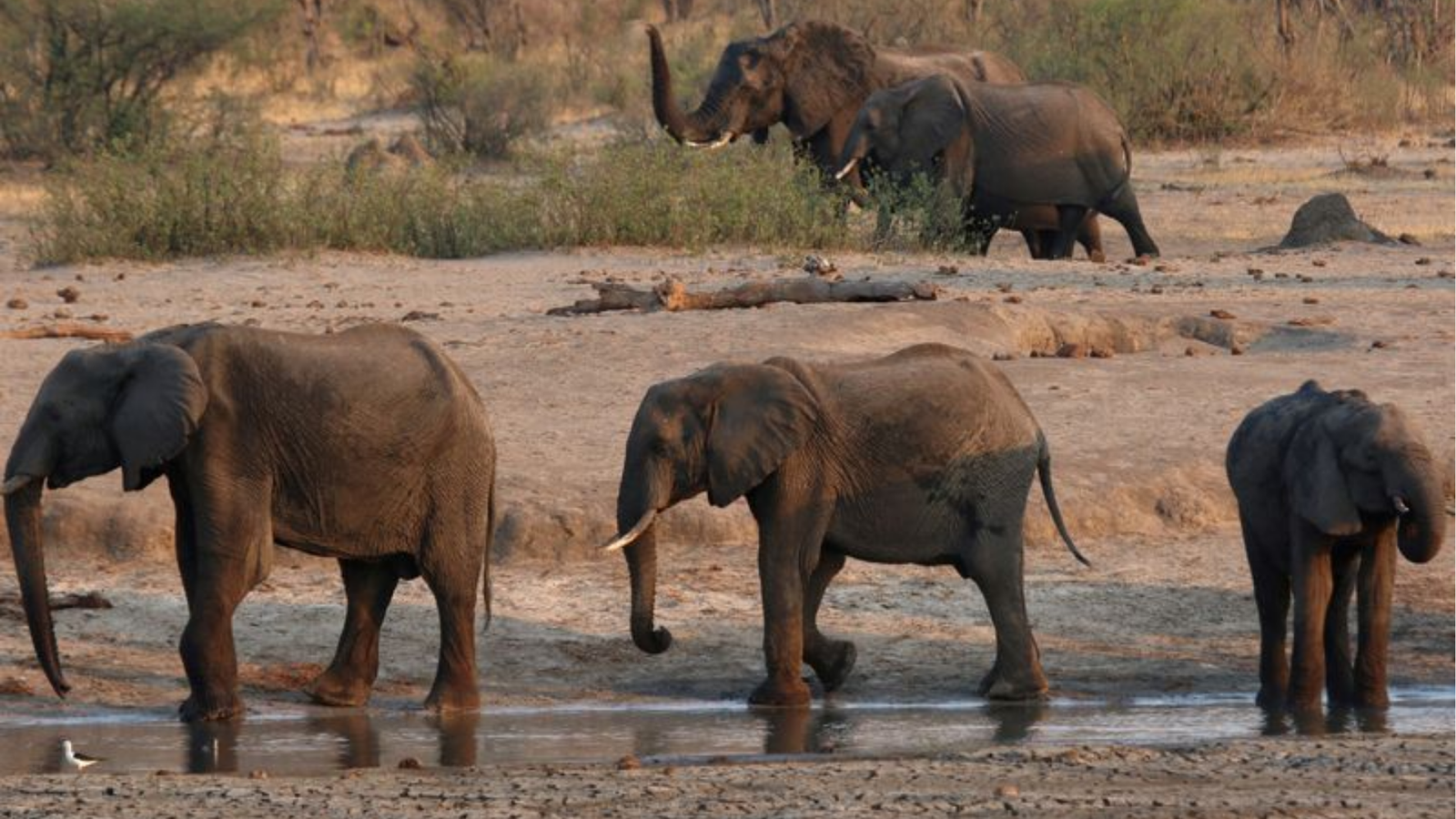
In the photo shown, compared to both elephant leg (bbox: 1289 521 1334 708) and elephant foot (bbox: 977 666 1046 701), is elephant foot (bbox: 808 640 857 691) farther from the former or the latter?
elephant leg (bbox: 1289 521 1334 708)

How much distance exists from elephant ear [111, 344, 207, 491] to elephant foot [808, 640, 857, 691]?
230cm

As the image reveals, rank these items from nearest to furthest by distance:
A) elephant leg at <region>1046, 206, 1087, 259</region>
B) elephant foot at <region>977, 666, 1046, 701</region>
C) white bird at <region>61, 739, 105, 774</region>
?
white bird at <region>61, 739, 105, 774</region>, elephant foot at <region>977, 666, 1046, 701</region>, elephant leg at <region>1046, 206, 1087, 259</region>

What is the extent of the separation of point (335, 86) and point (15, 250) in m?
20.5

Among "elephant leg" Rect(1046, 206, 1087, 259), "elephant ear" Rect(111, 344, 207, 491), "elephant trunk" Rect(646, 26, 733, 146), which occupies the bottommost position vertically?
"elephant leg" Rect(1046, 206, 1087, 259)

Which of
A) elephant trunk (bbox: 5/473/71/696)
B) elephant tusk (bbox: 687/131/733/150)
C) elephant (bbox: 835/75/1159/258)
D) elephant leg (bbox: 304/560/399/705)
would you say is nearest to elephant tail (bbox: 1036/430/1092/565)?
elephant leg (bbox: 304/560/399/705)

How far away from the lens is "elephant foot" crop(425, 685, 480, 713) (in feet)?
29.8

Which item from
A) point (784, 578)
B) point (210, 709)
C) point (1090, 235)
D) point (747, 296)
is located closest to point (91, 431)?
point (210, 709)

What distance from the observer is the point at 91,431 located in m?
8.54

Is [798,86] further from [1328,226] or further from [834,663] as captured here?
[834,663]

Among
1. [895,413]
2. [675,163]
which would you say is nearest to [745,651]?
[895,413]

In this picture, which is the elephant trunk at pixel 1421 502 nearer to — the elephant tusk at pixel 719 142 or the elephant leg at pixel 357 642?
the elephant leg at pixel 357 642

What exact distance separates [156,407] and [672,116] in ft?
42.7

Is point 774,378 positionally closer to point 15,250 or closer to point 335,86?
point 15,250

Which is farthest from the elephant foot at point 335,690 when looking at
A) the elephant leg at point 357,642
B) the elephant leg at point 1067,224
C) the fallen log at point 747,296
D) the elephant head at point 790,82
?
the elephant head at point 790,82
